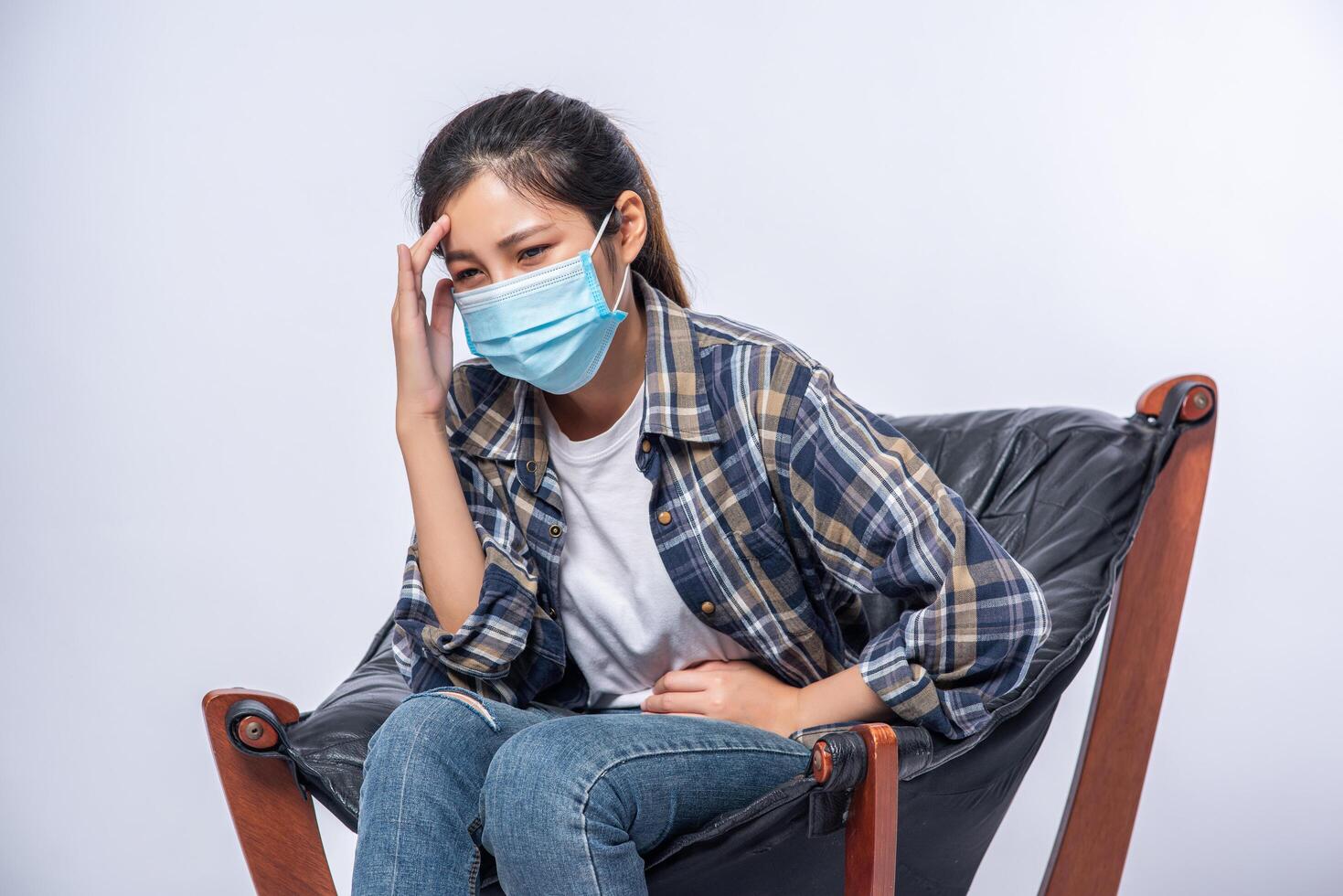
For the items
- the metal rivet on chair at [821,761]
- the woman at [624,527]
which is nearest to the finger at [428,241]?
the woman at [624,527]

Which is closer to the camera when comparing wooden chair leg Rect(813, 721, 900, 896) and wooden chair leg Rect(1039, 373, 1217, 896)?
wooden chair leg Rect(813, 721, 900, 896)

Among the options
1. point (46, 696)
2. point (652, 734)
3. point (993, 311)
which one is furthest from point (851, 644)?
point (46, 696)

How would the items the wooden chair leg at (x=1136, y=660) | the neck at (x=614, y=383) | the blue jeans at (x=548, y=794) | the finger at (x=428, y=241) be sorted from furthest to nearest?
1. the wooden chair leg at (x=1136, y=660)
2. the neck at (x=614, y=383)
3. the finger at (x=428, y=241)
4. the blue jeans at (x=548, y=794)

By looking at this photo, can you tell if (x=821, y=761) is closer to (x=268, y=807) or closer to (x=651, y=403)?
(x=651, y=403)

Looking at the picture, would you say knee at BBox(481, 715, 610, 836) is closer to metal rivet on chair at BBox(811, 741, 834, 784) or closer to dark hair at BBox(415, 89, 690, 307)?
metal rivet on chair at BBox(811, 741, 834, 784)

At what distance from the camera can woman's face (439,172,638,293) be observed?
1547 millimetres

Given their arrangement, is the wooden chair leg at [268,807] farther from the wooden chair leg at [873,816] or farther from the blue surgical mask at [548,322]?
the wooden chair leg at [873,816]

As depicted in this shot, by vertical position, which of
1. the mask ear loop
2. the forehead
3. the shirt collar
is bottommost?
the shirt collar

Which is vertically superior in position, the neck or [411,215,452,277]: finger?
[411,215,452,277]: finger

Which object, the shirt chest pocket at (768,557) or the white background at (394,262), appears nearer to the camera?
the shirt chest pocket at (768,557)

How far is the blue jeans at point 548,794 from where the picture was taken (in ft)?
4.12

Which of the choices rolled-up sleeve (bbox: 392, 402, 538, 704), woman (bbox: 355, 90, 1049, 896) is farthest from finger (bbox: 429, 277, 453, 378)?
rolled-up sleeve (bbox: 392, 402, 538, 704)

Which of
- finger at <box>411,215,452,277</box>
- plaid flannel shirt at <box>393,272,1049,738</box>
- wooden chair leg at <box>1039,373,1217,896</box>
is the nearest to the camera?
plaid flannel shirt at <box>393,272,1049,738</box>

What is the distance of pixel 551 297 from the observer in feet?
5.16
